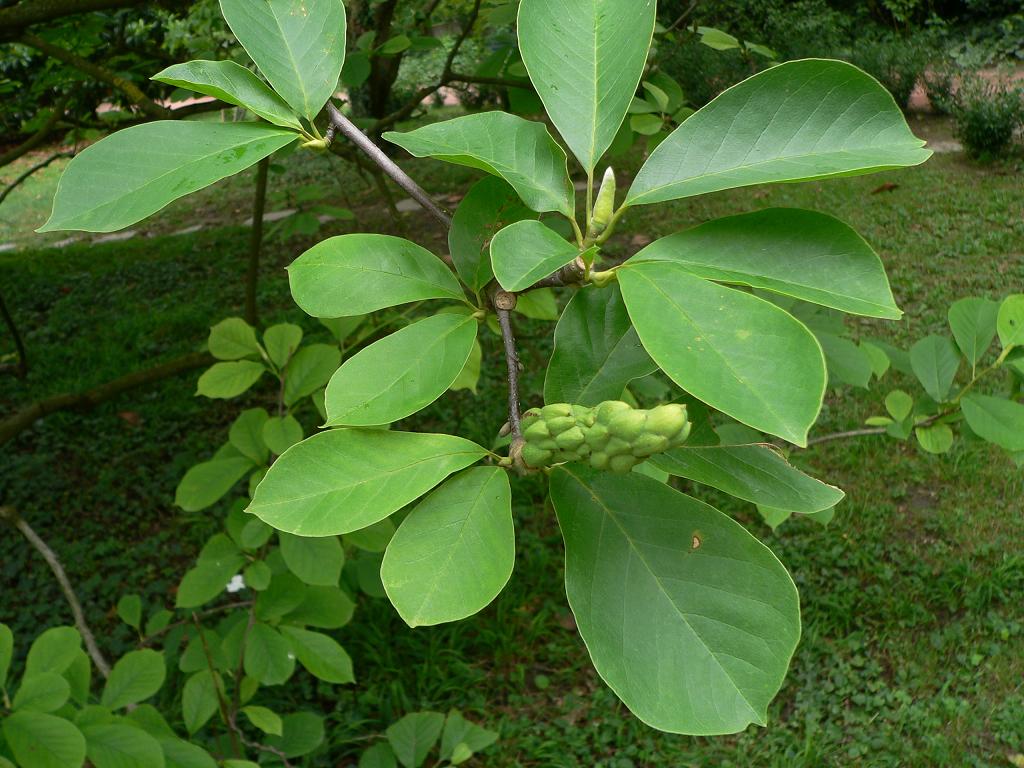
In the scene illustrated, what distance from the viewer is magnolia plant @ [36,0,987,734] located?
60 cm

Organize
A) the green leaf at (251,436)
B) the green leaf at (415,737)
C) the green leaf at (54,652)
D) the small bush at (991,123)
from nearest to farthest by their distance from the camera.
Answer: the green leaf at (54,652) → the green leaf at (251,436) → the green leaf at (415,737) → the small bush at (991,123)

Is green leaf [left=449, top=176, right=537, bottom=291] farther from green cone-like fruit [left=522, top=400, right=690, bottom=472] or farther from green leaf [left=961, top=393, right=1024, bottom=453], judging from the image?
green leaf [left=961, top=393, right=1024, bottom=453]

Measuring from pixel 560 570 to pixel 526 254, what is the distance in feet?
9.85

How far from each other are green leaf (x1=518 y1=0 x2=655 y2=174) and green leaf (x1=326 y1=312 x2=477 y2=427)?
19cm

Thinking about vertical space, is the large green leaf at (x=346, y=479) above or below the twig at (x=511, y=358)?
below

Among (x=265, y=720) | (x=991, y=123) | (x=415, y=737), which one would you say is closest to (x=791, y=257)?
(x=265, y=720)

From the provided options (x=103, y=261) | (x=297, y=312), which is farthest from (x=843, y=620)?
(x=103, y=261)

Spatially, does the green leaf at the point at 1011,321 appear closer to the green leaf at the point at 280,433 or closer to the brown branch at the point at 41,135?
the green leaf at the point at 280,433

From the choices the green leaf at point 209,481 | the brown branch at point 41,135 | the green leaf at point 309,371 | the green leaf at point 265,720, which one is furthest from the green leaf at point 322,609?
the brown branch at point 41,135

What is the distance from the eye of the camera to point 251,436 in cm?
178

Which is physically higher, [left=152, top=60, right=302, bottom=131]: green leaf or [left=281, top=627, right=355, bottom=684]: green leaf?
[left=152, top=60, right=302, bottom=131]: green leaf

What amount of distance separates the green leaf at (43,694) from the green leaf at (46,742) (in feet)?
0.12

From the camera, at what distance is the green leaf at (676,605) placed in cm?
60

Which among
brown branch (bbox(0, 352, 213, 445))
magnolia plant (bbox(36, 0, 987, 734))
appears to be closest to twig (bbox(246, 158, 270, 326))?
brown branch (bbox(0, 352, 213, 445))
